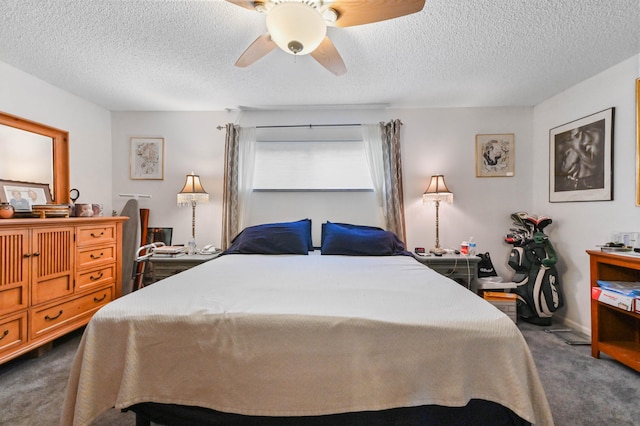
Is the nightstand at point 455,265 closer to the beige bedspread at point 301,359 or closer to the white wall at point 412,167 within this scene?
the white wall at point 412,167

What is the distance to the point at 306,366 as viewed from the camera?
41.9 inches

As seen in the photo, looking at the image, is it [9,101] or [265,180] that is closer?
Result: [9,101]

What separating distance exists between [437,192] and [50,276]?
143 inches

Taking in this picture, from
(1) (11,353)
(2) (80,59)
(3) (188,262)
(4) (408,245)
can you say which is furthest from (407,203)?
(1) (11,353)

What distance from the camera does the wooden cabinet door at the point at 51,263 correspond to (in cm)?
205

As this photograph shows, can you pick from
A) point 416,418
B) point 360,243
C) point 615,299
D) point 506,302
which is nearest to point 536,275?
point 506,302

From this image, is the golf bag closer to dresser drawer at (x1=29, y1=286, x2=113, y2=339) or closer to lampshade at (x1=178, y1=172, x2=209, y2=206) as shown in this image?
lampshade at (x1=178, y1=172, x2=209, y2=206)

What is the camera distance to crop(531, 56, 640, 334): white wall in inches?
87.4

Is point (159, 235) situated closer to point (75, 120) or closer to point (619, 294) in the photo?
point (75, 120)

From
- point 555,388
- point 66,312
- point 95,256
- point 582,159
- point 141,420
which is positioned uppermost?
point 582,159

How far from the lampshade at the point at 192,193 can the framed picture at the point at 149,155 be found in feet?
1.71

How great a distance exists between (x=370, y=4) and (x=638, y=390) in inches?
111

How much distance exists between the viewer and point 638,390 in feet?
5.65

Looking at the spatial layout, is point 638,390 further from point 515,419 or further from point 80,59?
point 80,59
